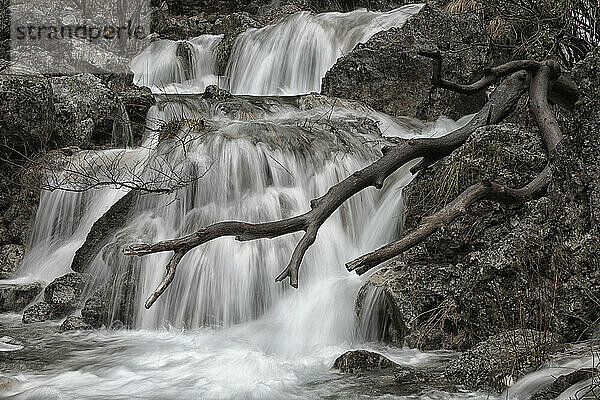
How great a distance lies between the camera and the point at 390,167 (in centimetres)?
543

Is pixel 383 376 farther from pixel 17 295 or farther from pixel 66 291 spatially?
pixel 17 295

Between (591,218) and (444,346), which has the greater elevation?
(591,218)

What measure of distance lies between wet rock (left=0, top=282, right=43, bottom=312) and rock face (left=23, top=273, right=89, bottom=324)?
0.48 metres

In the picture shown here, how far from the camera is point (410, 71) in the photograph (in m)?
10.5

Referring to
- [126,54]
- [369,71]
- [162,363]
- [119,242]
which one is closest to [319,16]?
[369,71]

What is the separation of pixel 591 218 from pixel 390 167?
1.64 m

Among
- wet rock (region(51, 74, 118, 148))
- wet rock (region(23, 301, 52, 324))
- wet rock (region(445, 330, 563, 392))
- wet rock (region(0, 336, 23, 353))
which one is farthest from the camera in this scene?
wet rock (region(51, 74, 118, 148))

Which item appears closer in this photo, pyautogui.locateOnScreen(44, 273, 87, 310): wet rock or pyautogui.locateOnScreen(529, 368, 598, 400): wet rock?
pyautogui.locateOnScreen(529, 368, 598, 400): wet rock

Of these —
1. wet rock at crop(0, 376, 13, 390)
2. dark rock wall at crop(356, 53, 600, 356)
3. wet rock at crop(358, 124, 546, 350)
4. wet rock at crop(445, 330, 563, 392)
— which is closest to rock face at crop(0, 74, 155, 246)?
wet rock at crop(0, 376, 13, 390)

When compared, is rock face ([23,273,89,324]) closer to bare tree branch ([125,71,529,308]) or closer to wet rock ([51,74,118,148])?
bare tree branch ([125,71,529,308])

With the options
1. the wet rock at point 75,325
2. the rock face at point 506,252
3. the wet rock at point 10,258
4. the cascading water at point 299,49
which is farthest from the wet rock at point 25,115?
the rock face at point 506,252

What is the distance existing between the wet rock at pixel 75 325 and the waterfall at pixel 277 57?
21.5 ft

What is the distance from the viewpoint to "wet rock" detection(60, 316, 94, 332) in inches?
244

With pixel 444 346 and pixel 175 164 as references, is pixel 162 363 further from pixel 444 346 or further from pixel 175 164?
pixel 175 164
